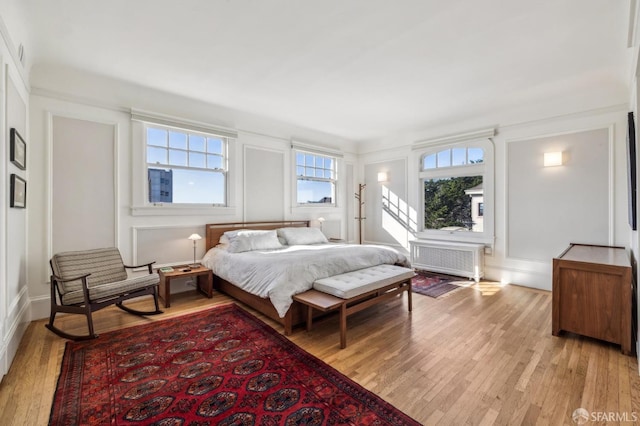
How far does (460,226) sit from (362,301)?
9.99ft

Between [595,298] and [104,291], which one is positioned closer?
[595,298]

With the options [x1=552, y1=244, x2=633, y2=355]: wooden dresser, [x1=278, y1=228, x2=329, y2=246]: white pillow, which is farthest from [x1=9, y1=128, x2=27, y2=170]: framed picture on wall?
[x1=552, y1=244, x2=633, y2=355]: wooden dresser

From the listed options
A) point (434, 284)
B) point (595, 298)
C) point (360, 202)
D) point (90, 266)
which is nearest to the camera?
point (595, 298)

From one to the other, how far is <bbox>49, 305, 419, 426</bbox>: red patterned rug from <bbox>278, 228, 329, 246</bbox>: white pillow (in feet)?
6.67

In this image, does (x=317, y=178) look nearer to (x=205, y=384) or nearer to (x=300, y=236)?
(x=300, y=236)

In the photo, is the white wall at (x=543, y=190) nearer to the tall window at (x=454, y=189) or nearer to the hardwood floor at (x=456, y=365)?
the tall window at (x=454, y=189)

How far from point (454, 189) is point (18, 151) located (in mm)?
5766

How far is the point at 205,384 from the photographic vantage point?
6.47ft

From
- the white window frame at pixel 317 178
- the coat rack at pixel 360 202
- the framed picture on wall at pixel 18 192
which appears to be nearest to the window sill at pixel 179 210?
the framed picture on wall at pixel 18 192

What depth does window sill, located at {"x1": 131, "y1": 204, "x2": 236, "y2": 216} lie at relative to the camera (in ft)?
12.4

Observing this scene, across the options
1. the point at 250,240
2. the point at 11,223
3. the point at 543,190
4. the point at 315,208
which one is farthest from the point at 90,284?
the point at 543,190

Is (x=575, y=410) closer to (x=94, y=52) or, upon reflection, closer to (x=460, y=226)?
(x=460, y=226)

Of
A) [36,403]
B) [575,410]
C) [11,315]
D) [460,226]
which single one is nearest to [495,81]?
[460,226]

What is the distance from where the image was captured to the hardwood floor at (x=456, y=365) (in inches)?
67.7
